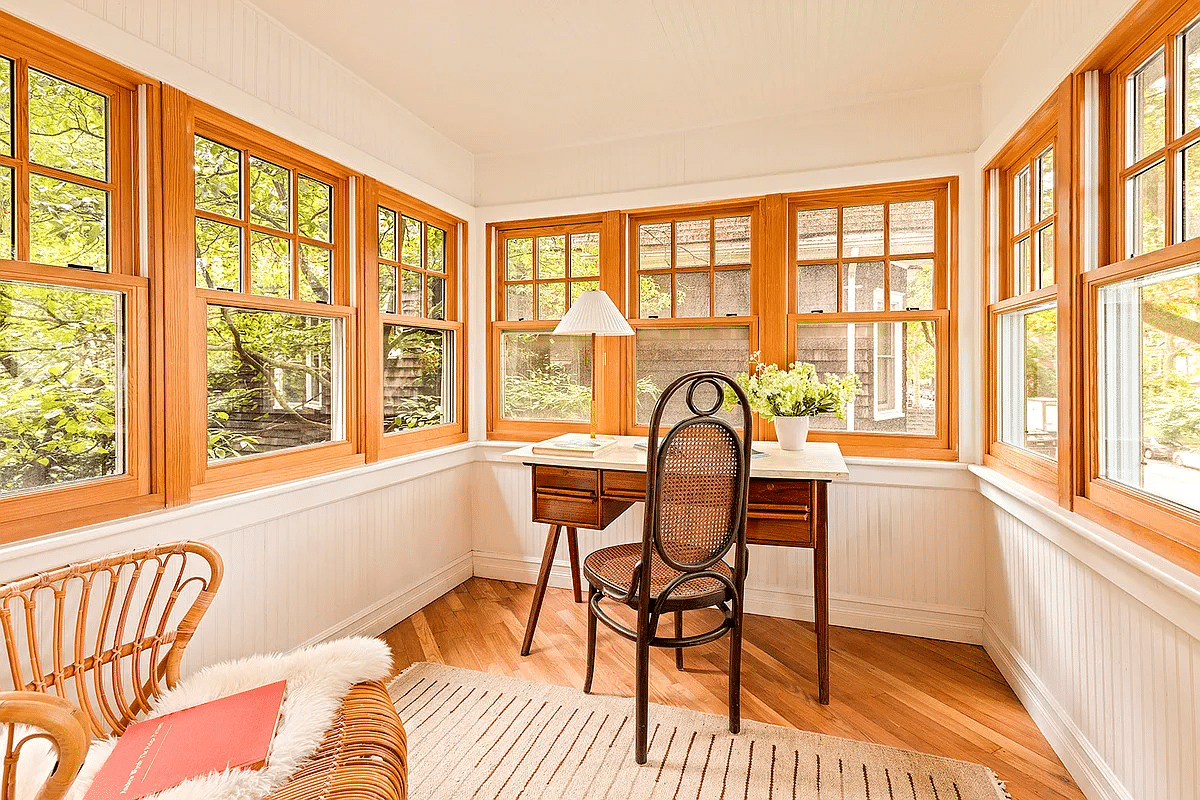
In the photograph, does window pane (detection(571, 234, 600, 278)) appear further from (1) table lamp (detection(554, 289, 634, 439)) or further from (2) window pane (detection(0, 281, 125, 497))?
(2) window pane (detection(0, 281, 125, 497))

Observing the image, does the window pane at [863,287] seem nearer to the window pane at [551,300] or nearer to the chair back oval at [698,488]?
the chair back oval at [698,488]

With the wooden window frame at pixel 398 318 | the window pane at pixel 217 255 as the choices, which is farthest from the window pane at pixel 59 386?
the wooden window frame at pixel 398 318

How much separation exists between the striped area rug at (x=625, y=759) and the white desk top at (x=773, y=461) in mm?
869

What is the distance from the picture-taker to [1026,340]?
247cm

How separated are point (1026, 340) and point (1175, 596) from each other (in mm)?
1322

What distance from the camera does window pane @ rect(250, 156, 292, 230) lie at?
7.94ft

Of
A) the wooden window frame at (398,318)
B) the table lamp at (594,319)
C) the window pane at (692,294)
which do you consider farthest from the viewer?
the window pane at (692,294)

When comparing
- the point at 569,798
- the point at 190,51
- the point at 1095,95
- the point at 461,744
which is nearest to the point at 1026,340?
the point at 1095,95

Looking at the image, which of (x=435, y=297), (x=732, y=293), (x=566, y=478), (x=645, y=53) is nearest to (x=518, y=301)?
(x=435, y=297)

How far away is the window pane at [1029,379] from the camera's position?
2.22 meters

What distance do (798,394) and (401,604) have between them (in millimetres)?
2144

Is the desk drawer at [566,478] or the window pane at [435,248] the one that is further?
the window pane at [435,248]

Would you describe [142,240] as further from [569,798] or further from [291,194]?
[569,798]

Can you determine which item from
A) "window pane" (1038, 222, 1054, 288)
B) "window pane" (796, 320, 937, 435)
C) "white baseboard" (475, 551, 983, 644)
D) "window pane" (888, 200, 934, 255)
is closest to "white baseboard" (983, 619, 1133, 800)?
"white baseboard" (475, 551, 983, 644)
